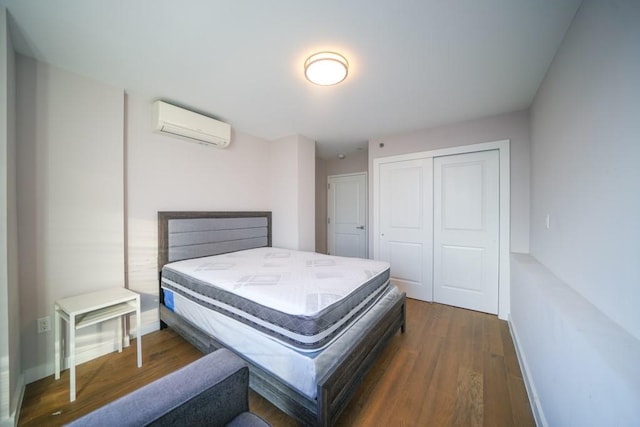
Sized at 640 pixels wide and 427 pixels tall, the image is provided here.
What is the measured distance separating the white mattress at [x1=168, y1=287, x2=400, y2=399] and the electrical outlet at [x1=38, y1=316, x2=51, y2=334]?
98 cm

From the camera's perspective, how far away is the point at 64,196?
71.7 inches

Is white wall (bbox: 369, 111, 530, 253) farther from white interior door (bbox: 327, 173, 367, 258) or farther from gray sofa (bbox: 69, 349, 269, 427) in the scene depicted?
gray sofa (bbox: 69, 349, 269, 427)

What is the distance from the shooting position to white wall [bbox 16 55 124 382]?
5.48 feet

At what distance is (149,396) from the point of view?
76cm

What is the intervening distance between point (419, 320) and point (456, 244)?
1092mm

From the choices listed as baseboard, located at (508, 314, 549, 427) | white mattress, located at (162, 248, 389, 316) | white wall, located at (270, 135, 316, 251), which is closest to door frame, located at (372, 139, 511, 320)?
baseboard, located at (508, 314, 549, 427)

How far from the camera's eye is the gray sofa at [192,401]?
0.68 meters

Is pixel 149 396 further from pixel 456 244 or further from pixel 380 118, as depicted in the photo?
pixel 456 244

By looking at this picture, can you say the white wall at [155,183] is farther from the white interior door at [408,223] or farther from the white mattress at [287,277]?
the white interior door at [408,223]

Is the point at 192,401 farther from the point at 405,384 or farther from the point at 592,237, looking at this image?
the point at 592,237

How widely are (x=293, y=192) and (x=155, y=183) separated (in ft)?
5.48

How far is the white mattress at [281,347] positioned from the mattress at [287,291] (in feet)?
0.12

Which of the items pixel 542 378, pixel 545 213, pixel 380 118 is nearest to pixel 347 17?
pixel 380 118

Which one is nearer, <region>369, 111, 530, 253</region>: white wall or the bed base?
the bed base
